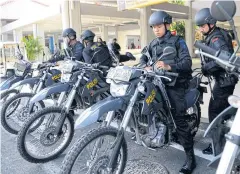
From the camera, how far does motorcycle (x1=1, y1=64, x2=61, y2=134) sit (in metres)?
4.14

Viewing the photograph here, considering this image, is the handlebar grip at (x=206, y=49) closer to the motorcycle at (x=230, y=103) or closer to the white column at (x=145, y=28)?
the motorcycle at (x=230, y=103)

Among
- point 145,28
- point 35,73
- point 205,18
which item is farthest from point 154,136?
point 145,28

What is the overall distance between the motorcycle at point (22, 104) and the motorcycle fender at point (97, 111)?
201cm

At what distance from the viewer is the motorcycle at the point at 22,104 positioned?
4145 millimetres

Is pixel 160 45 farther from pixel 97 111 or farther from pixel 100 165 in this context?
pixel 100 165

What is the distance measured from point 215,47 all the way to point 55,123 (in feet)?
6.60

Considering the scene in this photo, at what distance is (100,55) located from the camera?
4539 millimetres

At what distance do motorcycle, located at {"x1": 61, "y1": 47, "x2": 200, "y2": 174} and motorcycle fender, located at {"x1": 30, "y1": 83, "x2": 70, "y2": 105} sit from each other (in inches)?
42.8

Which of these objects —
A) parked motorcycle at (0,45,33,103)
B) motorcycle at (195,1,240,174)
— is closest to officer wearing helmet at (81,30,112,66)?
parked motorcycle at (0,45,33,103)

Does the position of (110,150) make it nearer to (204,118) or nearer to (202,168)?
(202,168)

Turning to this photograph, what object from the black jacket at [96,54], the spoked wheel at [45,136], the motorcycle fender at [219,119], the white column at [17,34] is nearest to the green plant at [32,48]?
the black jacket at [96,54]

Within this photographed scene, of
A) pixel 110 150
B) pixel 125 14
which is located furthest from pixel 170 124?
pixel 125 14

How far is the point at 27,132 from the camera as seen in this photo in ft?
10.2

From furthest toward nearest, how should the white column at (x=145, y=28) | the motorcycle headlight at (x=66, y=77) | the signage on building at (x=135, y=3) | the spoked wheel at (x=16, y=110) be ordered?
1. the white column at (x=145, y=28)
2. the signage on building at (x=135, y=3)
3. the spoked wheel at (x=16, y=110)
4. the motorcycle headlight at (x=66, y=77)
